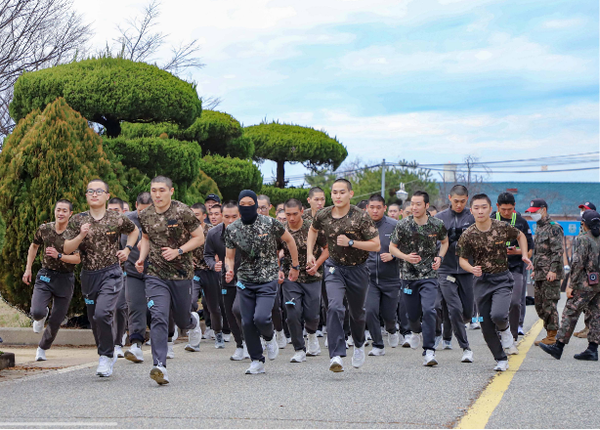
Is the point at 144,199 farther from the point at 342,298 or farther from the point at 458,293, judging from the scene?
the point at 458,293

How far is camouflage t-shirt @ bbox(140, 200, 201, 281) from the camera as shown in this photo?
28.2 feet

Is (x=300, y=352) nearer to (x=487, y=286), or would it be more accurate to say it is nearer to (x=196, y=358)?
(x=196, y=358)

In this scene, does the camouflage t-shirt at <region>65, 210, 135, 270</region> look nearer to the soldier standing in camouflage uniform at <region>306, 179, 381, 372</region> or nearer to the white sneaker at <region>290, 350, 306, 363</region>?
the soldier standing in camouflage uniform at <region>306, 179, 381, 372</region>

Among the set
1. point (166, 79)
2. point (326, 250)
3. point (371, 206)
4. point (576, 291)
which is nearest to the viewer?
point (326, 250)

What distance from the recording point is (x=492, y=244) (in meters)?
9.34

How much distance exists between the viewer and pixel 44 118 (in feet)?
43.2

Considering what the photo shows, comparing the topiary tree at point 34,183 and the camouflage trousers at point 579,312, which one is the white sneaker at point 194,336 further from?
the camouflage trousers at point 579,312

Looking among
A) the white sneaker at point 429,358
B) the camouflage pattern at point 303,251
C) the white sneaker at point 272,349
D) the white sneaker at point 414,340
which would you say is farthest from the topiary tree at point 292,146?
the white sneaker at point 429,358

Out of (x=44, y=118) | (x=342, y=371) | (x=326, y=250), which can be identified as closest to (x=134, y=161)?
(x=44, y=118)

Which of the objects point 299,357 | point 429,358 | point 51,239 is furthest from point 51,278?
point 429,358

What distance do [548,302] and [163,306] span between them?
6.12 metres

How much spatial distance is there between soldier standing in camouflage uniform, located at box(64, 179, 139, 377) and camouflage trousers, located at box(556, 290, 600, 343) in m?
5.52

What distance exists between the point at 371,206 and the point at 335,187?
2506 mm

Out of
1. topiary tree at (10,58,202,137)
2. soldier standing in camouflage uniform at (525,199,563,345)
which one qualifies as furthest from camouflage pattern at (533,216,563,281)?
topiary tree at (10,58,202,137)
